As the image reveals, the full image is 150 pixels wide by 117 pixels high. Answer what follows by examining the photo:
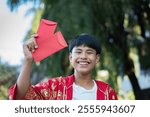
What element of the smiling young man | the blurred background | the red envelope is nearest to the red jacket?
the smiling young man

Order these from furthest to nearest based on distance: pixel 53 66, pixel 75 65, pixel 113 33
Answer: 1. pixel 113 33
2. pixel 53 66
3. pixel 75 65

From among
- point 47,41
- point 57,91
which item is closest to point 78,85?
point 57,91

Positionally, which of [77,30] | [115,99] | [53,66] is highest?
[115,99]

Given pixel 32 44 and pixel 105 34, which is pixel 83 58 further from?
pixel 105 34

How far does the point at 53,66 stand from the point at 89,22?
0.65 m

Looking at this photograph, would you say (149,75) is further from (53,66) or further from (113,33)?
(53,66)

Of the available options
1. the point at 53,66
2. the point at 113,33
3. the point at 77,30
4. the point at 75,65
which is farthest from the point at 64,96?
the point at 113,33

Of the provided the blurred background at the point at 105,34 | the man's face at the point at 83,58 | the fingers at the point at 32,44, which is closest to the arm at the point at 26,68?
the fingers at the point at 32,44

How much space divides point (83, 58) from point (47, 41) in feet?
0.45

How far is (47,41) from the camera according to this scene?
4.03ft

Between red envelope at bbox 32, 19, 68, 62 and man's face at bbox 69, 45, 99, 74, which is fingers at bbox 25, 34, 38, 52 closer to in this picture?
red envelope at bbox 32, 19, 68, 62

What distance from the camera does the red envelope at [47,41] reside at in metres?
1.21

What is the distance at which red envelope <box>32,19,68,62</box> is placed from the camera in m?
1.21

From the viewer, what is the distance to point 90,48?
4.31 ft
